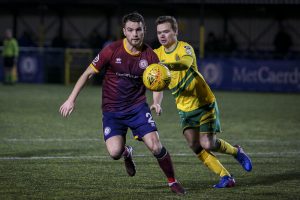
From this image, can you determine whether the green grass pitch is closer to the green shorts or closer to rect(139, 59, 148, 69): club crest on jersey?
the green shorts

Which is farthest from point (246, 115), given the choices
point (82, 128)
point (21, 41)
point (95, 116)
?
point (21, 41)

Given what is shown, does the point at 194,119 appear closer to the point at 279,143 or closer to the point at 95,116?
the point at 279,143

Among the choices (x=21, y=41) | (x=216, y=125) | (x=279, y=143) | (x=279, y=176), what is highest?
(x=216, y=125)

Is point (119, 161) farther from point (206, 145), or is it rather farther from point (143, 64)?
point (143, 64)

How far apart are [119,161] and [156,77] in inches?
129

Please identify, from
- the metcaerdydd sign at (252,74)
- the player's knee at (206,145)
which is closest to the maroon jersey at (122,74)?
the player's knee at (206,145)

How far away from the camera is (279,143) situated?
13.5 metres

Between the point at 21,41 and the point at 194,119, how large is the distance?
28.3m

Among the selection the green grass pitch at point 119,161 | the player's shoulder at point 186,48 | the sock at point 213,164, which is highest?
the player's shoulder at point 186,48

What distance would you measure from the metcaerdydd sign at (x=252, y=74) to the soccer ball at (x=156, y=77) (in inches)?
797

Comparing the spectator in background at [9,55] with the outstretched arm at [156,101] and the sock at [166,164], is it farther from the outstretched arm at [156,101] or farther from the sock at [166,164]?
the sock at [166,164]

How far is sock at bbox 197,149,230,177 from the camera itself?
28.9 feet

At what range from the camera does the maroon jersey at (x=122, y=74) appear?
27.8 feet

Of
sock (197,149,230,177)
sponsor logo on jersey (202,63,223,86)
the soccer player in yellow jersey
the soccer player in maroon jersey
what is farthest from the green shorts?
sponsor logo on jersey (202,63,223,86)
